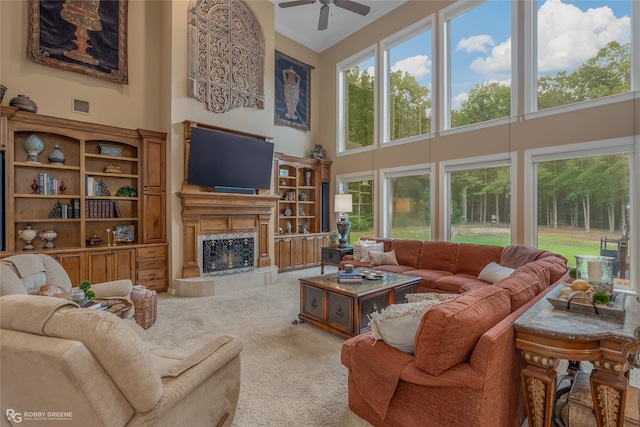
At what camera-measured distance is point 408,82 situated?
5.98 metres

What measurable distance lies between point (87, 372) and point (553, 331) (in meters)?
1.92

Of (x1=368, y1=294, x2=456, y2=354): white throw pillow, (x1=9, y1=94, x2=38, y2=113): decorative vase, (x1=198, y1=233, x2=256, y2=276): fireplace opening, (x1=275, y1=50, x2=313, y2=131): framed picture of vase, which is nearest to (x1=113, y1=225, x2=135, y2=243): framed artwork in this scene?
(x1=198, y1=233, x2=256, y2=276): fireplace opening

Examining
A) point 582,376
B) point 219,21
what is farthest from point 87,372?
point 219,21

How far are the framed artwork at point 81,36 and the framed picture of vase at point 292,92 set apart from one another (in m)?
2.99

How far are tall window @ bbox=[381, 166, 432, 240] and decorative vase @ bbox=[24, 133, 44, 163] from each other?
18.4ft

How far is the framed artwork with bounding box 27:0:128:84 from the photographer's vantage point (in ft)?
13.3

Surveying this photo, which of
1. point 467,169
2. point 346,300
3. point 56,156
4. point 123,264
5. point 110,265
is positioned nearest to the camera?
point 346,300

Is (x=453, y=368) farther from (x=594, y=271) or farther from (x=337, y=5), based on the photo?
(x=337, y=5)

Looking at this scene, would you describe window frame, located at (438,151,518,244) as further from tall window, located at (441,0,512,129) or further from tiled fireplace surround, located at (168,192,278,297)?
tiled fireplace surround, located at (168,192,278,297)

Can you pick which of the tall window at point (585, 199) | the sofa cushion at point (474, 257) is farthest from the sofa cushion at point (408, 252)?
the tall window at point (585, 199)

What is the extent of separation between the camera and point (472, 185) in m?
5.04

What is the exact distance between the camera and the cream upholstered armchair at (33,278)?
2.29m

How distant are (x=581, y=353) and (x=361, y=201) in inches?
220

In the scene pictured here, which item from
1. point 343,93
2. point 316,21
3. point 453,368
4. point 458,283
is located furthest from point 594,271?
point 316,21
